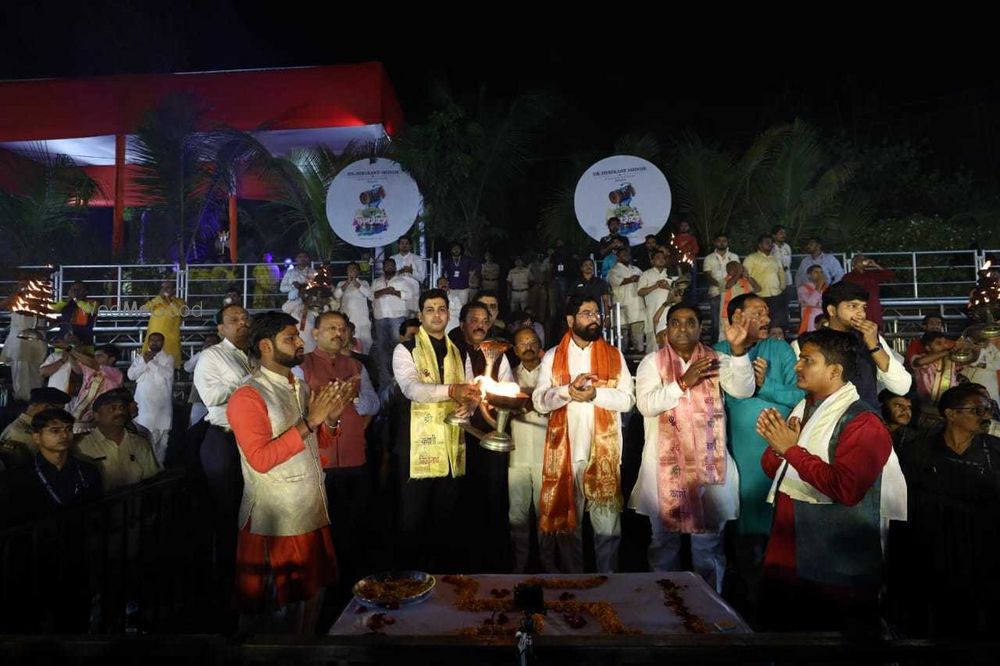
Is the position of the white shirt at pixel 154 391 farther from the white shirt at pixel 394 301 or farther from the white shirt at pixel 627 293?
the white shirt at pixel 627 293

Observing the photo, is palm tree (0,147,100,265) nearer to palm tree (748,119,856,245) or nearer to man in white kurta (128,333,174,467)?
man in white kurta (128,333,174,467)

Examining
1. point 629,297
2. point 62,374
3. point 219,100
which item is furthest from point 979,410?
point 219,100

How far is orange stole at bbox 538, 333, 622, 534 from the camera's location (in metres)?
4.76

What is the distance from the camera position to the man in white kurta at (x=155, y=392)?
839cm

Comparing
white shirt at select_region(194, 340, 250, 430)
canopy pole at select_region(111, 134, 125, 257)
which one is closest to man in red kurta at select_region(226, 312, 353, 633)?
white shirt at select_region(194, 340, 250, 430)

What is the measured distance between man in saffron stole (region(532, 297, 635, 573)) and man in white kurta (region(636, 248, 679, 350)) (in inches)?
187

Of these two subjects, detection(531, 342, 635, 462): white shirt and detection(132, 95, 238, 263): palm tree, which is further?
detection(132, 95, 238, 263): palm tree

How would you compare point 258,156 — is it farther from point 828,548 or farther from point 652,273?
point 828,548

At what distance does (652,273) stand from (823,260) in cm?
325

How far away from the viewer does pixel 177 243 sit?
14.5m

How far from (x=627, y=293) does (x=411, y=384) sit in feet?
19.8

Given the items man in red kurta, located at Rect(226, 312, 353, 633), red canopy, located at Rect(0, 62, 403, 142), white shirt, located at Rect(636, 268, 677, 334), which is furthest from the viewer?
red canopy, located at Rect(0, 62, 403, 142)

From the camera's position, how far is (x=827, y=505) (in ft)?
9.41

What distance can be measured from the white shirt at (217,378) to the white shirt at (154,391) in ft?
14.3
